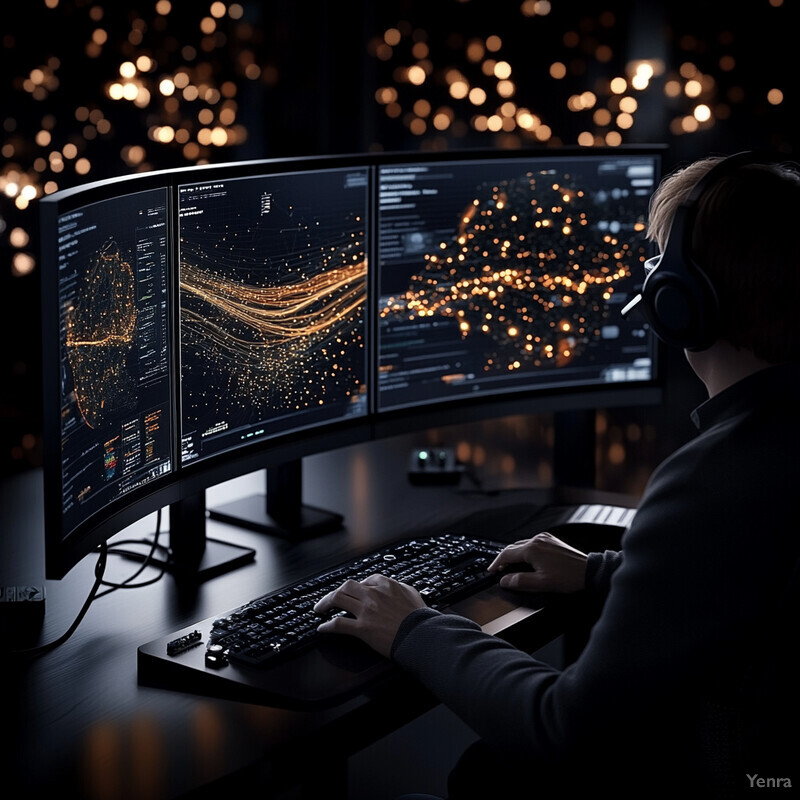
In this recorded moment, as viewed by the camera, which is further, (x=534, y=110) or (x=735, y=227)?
(x=534, y=110)

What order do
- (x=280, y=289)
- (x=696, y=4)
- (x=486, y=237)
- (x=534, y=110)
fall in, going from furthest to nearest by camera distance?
(x=534, y=110)
(x=696, y=4)
(x=486, y=237)
(x=280, y=289)

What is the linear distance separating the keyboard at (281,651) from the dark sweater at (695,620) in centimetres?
18

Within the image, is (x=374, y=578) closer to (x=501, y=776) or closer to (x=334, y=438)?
(x=501, y=776)

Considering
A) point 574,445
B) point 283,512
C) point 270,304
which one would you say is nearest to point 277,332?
point 270,304

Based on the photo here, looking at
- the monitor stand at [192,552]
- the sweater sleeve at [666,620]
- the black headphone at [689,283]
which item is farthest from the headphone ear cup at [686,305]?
the monitor stand at [192,552]

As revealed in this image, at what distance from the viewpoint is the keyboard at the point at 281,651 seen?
44.7 inches

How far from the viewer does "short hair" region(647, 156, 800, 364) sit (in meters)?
1.00

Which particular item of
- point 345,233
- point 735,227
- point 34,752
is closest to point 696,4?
point 345,233

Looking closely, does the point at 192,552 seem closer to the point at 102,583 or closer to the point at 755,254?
the point at 102,583

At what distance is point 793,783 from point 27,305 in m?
1.73

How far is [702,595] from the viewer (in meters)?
0.95

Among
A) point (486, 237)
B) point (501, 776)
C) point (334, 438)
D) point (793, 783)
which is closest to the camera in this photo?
point (793, 783)

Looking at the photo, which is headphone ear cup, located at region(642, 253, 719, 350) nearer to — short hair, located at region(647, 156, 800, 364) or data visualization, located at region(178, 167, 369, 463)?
short hair, located at region(647, 156, 800, 364)

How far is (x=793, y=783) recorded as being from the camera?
1.07 meters
